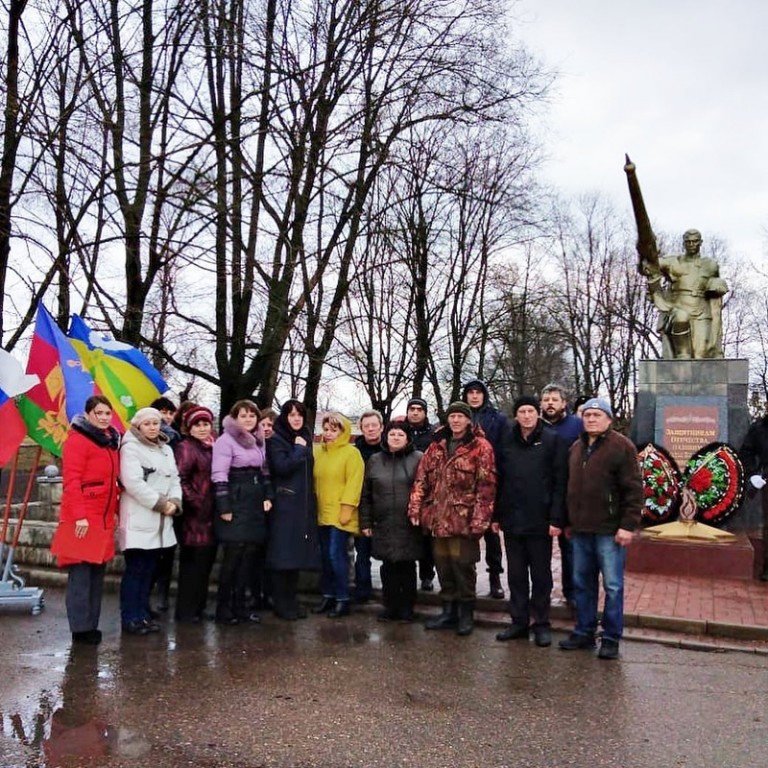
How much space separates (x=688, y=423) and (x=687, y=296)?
199 cm

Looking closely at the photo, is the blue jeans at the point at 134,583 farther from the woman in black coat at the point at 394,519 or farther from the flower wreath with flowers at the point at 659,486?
the flower wreath with flowers at the point at 659,486

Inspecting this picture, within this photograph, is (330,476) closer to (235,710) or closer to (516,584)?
(516,584)

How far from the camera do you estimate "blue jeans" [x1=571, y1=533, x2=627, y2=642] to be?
19.4ft

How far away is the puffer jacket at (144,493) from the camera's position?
643 centimetres

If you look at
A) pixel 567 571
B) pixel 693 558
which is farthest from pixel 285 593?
pixel 693 558

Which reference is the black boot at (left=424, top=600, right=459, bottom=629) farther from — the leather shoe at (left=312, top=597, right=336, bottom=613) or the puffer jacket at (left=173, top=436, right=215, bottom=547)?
the puffer jacket at (left=173, top=436, right=215, bottom=547)

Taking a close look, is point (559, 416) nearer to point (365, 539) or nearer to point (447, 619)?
point (447, 619)

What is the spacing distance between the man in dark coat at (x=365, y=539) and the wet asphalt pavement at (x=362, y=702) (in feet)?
3.39

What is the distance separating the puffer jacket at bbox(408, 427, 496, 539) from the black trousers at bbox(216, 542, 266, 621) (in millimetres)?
1542

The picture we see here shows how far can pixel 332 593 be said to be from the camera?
7477 mm

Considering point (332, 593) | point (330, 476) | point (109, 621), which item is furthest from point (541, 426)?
point (109, 621)

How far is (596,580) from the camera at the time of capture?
6145 mm

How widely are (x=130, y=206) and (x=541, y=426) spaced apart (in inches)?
280

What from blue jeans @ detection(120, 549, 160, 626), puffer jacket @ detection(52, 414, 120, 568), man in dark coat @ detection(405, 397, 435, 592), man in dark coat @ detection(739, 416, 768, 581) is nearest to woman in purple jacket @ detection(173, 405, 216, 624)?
blue jeans @ detection(120, 549, 160, 626)
